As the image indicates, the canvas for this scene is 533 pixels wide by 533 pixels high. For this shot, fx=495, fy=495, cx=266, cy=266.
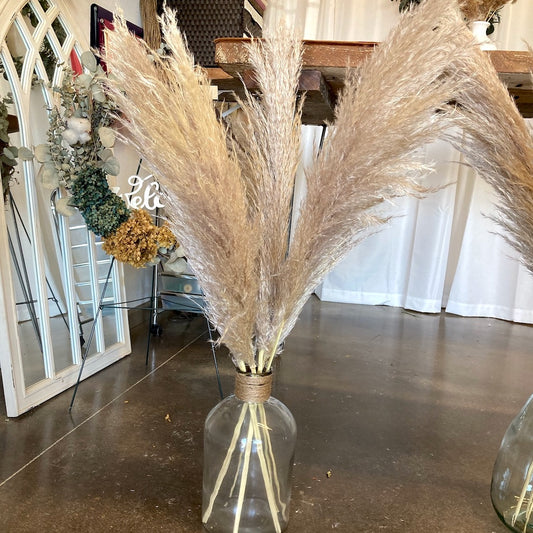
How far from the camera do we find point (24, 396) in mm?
1378

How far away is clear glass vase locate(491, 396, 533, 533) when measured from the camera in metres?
0.85

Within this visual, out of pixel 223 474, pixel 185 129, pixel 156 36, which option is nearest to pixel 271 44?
pixel 185 129

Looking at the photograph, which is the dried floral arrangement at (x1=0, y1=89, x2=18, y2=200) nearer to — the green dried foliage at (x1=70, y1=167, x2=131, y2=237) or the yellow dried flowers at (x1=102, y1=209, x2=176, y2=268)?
the green dried foliage at (x1=70, y1=167, x2=131, y2=237)

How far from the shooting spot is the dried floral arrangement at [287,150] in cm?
58

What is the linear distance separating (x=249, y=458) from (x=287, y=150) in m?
0.48

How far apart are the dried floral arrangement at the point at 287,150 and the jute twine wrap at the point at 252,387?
5 cm

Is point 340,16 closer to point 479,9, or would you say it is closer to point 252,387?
point 479,9

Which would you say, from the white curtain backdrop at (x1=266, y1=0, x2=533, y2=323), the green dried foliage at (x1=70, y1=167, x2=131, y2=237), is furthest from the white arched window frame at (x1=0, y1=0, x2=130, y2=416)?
the white curtain backdrop at (x1=266, y1=0, x2=533, y2=323)

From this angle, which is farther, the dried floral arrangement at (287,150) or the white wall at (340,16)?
the white wall at (340,16)

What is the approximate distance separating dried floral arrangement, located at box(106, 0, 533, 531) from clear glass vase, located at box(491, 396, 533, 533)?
35 centimetres

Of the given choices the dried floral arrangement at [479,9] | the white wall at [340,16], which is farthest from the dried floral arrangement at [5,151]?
the white wall at [340,16]

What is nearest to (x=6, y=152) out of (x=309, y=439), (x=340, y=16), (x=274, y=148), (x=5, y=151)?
(x=5, y=151)

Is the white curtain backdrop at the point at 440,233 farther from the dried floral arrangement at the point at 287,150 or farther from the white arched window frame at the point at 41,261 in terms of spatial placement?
the dried floral arrangement at the point at 287,150

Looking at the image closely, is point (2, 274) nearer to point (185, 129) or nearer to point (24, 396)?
point (24, 396)
